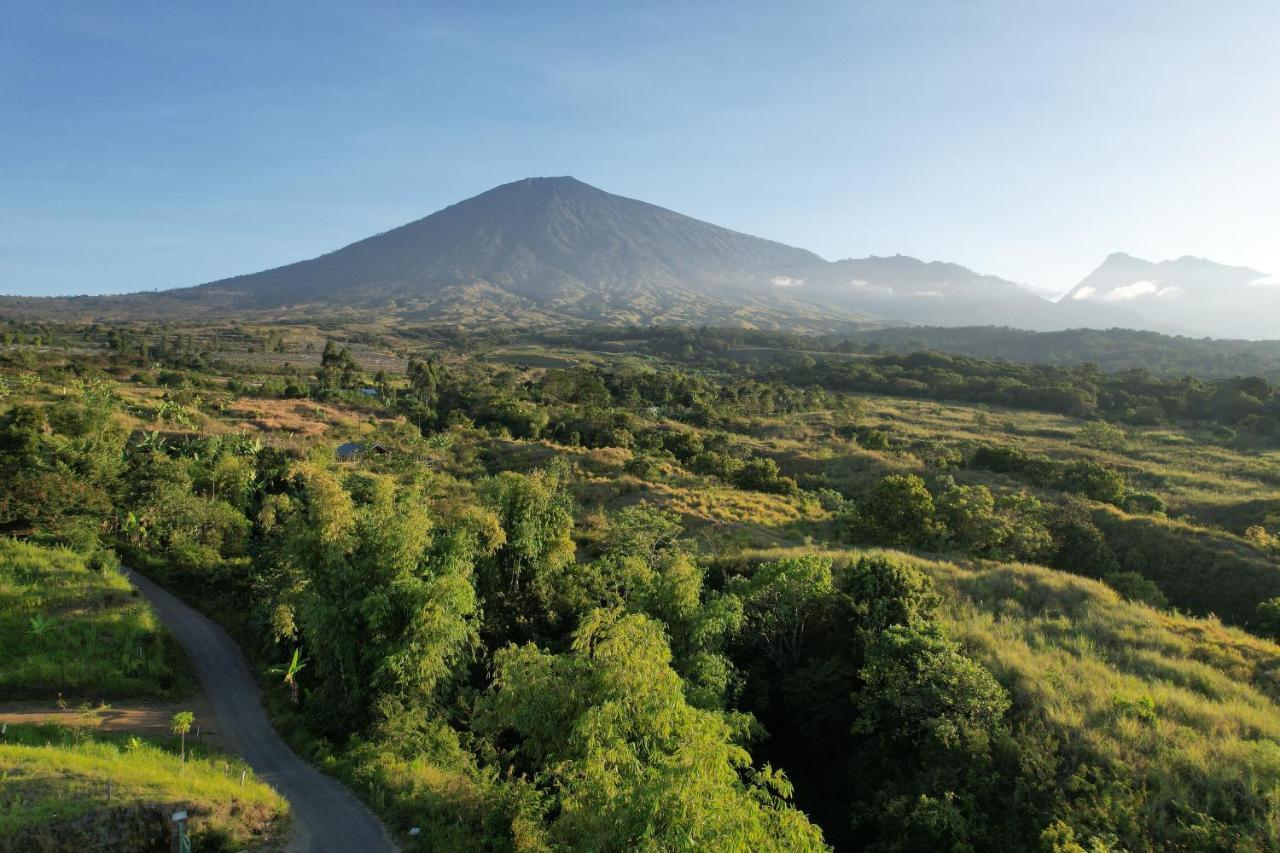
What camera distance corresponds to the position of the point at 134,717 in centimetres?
1622

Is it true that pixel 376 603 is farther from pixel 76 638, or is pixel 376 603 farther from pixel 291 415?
pixel 291 415

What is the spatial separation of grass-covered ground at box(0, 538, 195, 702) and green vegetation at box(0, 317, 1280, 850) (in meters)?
1.83

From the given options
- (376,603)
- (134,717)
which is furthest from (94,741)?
(376,603)

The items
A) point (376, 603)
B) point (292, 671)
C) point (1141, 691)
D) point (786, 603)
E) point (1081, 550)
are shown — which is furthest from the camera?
point (1081, 550)

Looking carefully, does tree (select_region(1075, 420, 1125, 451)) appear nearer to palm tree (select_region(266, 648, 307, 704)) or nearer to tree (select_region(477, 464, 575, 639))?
tree (select_region(477, 464, 575, 639))

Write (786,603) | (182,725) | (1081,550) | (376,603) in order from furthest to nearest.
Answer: (1081,550)
(786,603)
(376,603)
(182,725)

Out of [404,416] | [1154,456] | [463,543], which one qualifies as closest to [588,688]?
[463,543]

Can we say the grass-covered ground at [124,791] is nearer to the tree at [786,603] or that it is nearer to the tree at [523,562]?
the tree at [523,562]

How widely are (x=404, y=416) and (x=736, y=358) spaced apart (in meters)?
87.3

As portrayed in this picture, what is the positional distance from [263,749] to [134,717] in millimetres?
3939

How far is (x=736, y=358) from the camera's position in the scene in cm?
13162

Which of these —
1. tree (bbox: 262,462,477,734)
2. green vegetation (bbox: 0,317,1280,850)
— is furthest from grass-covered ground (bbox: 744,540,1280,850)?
tree (bbox: 262,462,477,734)

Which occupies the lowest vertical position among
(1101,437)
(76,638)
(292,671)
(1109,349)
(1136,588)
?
(292,671)

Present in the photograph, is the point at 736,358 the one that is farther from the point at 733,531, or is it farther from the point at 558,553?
the point at 558,553
